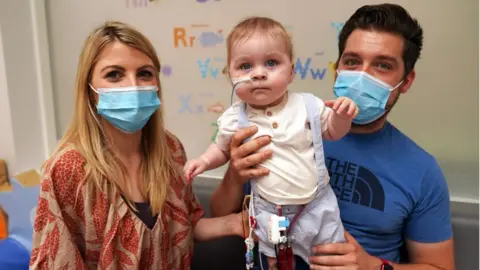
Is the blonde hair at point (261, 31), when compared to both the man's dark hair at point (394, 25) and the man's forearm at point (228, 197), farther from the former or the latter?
the man's forearm at point (228, 197)

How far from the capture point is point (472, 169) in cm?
169

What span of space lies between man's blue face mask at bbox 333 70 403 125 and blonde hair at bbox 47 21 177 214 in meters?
0.59

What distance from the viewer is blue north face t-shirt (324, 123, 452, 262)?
1.28 metres

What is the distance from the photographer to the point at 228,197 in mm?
1442

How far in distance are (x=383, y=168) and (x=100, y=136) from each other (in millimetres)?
875

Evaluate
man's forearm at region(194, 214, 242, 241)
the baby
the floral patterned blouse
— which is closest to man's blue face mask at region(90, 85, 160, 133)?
the floral patterned blouse

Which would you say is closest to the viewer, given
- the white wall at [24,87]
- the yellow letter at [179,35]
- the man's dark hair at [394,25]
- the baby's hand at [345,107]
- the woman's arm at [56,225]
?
the baby's hand at [345,107]

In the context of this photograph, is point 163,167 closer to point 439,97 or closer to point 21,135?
point 439,97

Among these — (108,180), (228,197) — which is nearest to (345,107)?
(228,197)

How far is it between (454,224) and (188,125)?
1253 mm

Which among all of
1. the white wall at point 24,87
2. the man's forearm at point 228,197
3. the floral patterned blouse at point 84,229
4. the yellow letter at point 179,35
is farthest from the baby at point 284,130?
Result: the white wall at point 24,87

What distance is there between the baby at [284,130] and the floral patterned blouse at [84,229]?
34 cm

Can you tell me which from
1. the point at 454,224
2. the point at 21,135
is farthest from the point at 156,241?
the point at 21,135

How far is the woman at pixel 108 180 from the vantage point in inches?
46.2
